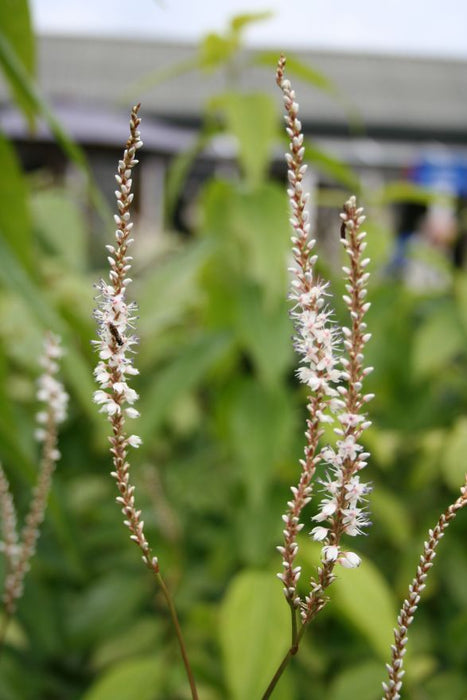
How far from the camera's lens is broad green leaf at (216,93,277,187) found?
165cm

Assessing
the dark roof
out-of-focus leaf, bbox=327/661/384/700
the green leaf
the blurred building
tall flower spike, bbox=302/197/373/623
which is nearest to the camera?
tall flower spike, bbox=302/197/373/623

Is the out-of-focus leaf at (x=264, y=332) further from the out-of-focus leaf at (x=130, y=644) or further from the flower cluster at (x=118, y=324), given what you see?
the flower cluster at (x=118, y=324)

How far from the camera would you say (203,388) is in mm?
2252

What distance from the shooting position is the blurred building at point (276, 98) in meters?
11.0

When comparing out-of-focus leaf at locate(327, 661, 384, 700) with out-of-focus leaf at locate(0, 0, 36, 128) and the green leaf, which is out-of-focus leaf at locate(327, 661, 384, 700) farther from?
out-of-focus leaf at locate(0, 0, 36, 128)

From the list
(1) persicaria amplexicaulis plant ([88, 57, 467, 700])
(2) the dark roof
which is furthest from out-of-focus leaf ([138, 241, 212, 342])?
(2) the dark roof

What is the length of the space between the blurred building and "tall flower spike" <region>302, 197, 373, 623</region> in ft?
26.2

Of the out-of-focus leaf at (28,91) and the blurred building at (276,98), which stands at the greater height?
the blurred building at (276,98)

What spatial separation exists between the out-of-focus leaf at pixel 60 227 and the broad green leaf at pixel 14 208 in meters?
0.93

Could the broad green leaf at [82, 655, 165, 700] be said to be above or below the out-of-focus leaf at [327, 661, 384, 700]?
above

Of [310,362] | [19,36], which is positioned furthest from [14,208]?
[310,362]

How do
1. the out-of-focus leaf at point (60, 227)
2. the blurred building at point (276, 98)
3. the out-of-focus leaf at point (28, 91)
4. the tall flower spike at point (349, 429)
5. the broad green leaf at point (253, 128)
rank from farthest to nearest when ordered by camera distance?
the blurred building at point (276, 98)
the out-of-focus leaf at point (60, 227)
the broad green leaf at point (253, 128)
the out-of-focus leaf at point (28, 91)
the tall flower spike at point (349, 429)

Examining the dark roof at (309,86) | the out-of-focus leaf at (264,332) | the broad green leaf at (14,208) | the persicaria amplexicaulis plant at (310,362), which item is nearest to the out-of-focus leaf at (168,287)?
the out-of-focus leaf at (264,332)

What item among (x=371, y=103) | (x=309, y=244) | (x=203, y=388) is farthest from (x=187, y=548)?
(x=371, y=103)
